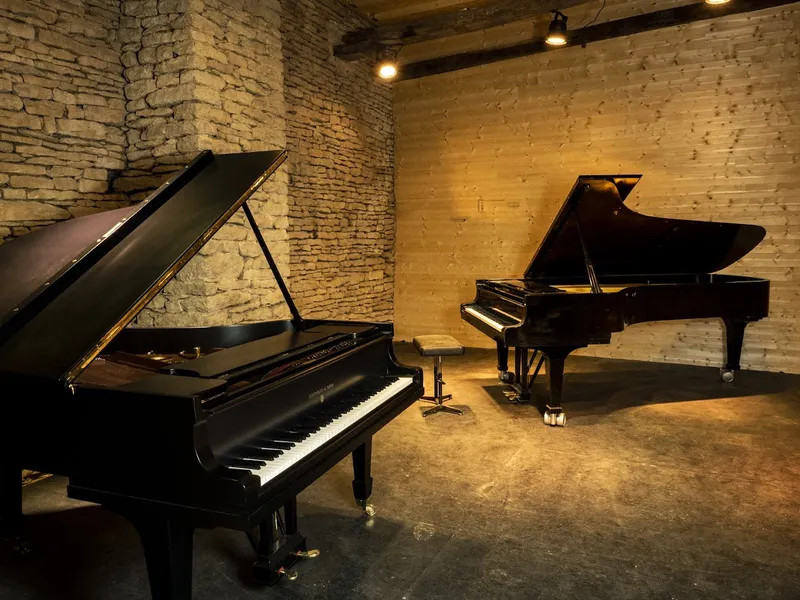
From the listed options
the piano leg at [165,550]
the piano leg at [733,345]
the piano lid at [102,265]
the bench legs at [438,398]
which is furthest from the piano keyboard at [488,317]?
the piano leg at [165,550]

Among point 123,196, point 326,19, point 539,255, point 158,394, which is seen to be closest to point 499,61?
point 326,19

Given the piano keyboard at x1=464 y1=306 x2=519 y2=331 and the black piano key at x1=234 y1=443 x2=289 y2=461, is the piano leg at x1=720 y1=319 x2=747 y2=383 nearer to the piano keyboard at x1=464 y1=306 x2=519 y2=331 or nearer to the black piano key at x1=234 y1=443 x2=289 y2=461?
the piano keyboard at x1=464 y1=306 x2=519 y2=331

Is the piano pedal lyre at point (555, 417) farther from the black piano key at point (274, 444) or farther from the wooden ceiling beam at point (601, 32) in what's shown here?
the wooden ceiling beam at point (601, 32)

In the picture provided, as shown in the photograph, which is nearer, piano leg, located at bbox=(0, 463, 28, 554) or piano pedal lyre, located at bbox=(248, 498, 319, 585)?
piano pedal lyre, located at bbox=(248, 498, 319, 585)

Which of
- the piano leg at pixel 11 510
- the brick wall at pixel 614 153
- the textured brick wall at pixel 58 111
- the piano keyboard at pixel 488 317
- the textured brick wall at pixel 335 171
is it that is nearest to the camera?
the piano leg at pixel 11 510

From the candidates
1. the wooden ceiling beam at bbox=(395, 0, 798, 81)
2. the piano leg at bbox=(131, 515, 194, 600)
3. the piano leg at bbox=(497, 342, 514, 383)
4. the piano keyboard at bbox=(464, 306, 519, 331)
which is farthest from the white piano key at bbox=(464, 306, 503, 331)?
the wooden ceiling beam at bbox=(395, 0, 798, 81)

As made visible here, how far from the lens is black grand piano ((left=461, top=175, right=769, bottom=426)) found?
13.1 ft

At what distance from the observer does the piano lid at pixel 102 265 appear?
5.68ft

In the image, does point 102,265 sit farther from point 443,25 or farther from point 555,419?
point 443,25

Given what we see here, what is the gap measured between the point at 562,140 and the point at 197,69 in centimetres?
425

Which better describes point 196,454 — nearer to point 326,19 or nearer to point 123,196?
point 123,196

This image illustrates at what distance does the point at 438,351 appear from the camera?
14.2 feet

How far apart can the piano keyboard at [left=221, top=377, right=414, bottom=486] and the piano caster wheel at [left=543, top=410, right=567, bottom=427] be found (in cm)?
201

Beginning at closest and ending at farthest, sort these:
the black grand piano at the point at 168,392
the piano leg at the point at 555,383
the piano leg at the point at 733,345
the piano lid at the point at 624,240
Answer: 1. the black grand piano at the point at 168,392
2. the piano leg at the point at 555,383
3. the piano lid at the point at 624,240
4. the piano leg at the point at 733,345
